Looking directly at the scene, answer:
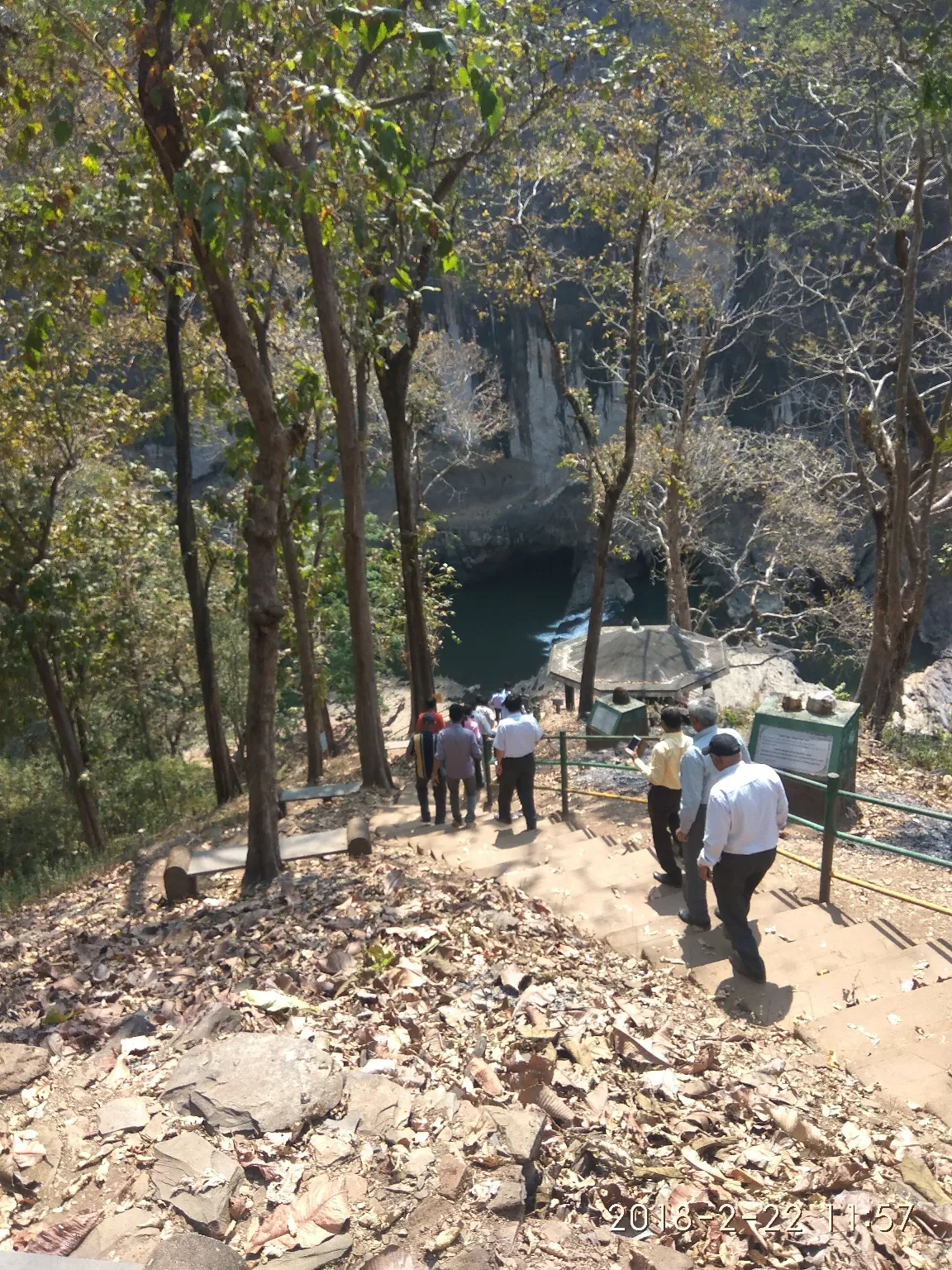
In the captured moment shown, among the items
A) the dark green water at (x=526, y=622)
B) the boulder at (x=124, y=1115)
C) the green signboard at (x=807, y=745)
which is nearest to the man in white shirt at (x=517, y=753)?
the green signboard at (x=807, y=745)

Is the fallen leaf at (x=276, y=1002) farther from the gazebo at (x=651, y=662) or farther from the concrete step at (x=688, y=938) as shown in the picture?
the gazebo at (x=651, y=662)

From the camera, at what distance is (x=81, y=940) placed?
6277mm

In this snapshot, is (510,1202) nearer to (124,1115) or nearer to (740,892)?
(124,1115)

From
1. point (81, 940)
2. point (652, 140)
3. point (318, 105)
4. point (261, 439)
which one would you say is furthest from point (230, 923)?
point (652, 140)

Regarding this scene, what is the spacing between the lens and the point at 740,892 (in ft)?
16.9

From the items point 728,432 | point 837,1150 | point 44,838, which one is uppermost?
point 728,432

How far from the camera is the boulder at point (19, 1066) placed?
3.96 meters

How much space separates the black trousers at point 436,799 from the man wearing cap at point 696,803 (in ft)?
11.7

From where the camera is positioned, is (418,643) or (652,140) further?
(418,643)

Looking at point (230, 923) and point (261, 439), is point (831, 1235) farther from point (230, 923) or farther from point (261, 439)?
point (261, 439)

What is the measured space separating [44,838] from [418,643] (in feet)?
31.2

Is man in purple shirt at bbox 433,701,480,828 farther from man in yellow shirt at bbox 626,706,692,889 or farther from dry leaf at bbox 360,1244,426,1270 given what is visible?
dry leaf at bbox 360,1244,426,1270

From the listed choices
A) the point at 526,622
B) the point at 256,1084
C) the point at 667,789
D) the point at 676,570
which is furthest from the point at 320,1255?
the point at 526,622

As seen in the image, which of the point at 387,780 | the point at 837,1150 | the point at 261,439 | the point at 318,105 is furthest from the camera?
the point at 387,780
